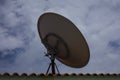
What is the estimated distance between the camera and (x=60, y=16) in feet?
56.7

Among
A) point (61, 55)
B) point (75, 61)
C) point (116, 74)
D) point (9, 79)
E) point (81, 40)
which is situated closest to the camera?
point (9, 79)

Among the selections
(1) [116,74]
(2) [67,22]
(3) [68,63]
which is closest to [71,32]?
(2) [67,22]

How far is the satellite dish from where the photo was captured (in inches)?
668

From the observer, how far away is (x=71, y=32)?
17219mm

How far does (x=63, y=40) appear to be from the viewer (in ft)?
59.9

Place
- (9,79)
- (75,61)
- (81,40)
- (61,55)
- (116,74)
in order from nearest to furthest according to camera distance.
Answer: (9,79) → (116,74) → (81,40) → (75,61) → (61,55)

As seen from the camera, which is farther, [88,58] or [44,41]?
[44,41]

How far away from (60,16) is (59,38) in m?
1.90

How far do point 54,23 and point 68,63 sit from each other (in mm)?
3155

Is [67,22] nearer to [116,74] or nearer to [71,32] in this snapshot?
[71,32]

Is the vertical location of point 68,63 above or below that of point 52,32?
below

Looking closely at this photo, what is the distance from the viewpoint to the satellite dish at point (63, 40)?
55.7 feet

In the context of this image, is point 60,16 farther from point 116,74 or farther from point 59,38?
point 116,74

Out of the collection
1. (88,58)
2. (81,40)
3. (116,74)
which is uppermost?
(81,40)
